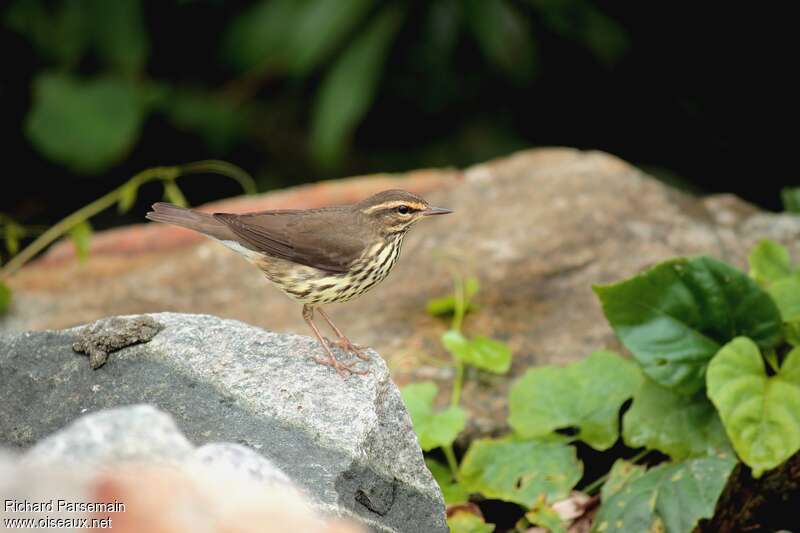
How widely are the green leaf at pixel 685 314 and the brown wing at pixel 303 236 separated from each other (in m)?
1.18

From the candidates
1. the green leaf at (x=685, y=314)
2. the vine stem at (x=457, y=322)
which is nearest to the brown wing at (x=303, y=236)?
the vine stem at (x=457, y=322)

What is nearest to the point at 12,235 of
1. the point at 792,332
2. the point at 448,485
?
the point at 448,485

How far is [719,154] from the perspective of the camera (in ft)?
30.7

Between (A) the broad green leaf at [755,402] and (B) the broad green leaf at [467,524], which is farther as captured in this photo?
(B) the broad green leaf at [467,524]

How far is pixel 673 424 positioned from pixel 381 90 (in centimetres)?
496

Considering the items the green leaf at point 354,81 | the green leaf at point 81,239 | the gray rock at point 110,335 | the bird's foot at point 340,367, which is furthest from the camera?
the green leaf at point 354,81

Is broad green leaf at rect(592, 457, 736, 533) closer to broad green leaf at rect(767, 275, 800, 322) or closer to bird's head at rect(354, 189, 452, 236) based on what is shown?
broad green leaf at rect(767, 275, 800, 322)

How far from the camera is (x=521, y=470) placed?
4.79m

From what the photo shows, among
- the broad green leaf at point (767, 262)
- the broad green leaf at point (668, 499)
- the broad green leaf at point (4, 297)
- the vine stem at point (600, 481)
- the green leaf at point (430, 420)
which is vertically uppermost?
the broad green leaf at point (767, 262)

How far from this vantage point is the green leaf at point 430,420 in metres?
4.70

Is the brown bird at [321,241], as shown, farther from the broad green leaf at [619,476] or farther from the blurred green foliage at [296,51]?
the blurred green foliage at [296,51]

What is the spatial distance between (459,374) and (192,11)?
16.5 ft

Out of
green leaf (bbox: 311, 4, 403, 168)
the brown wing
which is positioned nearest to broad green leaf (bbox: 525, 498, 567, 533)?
the brown wing

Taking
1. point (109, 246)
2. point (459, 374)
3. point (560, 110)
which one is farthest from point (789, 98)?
point (109, 246)
